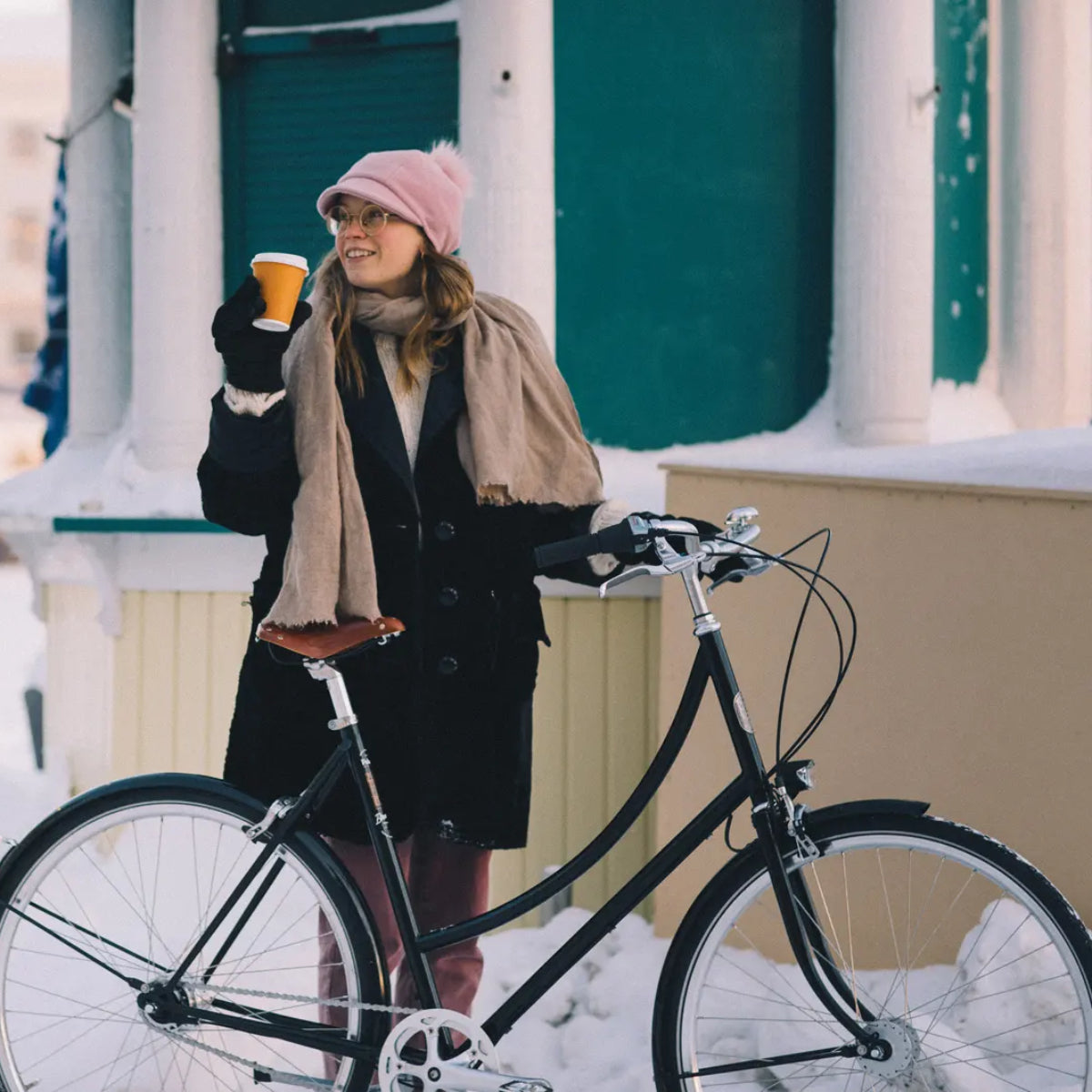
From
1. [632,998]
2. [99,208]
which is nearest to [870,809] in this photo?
[632,998]

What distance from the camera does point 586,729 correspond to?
159 inches

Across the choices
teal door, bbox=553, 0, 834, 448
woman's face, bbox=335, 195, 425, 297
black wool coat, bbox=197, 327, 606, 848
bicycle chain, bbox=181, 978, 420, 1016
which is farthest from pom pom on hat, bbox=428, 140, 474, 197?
teal door, bbox=553, 0, 834, 448

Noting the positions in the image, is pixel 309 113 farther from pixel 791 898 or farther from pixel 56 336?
pixel 791 898

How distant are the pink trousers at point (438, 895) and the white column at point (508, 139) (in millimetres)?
1993

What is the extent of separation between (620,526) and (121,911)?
2424mm

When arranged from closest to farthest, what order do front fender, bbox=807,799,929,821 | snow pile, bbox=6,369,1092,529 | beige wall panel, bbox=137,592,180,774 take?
1. front fender, bbox=807,799,929,821
2. snow pile, bbox=6,369,1092,529
3. beige wall panel, bbox=137,592,180,774

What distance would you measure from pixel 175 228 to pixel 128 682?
144cm

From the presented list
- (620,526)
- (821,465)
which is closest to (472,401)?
(620,526)

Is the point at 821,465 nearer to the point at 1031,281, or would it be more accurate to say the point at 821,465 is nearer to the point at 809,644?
the point at 809,644

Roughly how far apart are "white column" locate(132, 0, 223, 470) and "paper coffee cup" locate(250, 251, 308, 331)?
95.5 inches

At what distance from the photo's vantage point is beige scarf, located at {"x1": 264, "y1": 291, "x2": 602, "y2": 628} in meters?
2.24

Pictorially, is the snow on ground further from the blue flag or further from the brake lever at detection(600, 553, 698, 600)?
the brake lever at detection(600, 553, 698, 600)

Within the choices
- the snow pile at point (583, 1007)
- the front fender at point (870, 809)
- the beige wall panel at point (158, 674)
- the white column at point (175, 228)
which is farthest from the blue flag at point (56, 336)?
the front fender at point (870, 809)

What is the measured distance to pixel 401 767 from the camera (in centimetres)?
240
